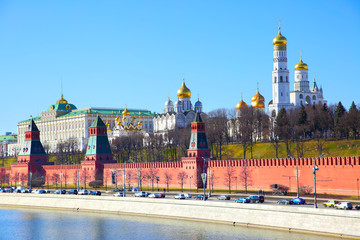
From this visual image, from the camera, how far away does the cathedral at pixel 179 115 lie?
449ft

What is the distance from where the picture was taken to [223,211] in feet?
174

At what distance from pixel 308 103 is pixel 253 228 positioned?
7922 cm

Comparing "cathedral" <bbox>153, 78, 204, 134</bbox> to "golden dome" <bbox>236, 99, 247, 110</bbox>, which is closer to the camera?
"golden dome" <bbox>236, 99, 247, 110</bbox>

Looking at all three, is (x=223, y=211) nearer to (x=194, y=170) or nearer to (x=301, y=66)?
(x=194, y=170)

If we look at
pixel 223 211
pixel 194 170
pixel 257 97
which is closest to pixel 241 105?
pixel 257 97

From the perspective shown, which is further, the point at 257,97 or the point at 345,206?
the point at 257,97

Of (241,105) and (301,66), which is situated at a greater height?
(301,66)

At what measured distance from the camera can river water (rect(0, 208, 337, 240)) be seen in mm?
48344

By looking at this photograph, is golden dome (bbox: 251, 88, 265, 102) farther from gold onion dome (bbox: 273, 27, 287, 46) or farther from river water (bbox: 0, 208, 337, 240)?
river water (bbox: 0, 208, 337, 240)

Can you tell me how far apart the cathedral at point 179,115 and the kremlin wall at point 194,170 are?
130ft

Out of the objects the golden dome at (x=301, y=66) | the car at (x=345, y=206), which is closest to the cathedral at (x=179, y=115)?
the golden dome at (x=301, y=66)

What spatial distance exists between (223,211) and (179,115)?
86.5 meters

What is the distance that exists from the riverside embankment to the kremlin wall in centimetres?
1203

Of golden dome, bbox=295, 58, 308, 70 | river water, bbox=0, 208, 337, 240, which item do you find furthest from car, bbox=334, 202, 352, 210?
golden dome, bbox=295, 58, 308, 70
